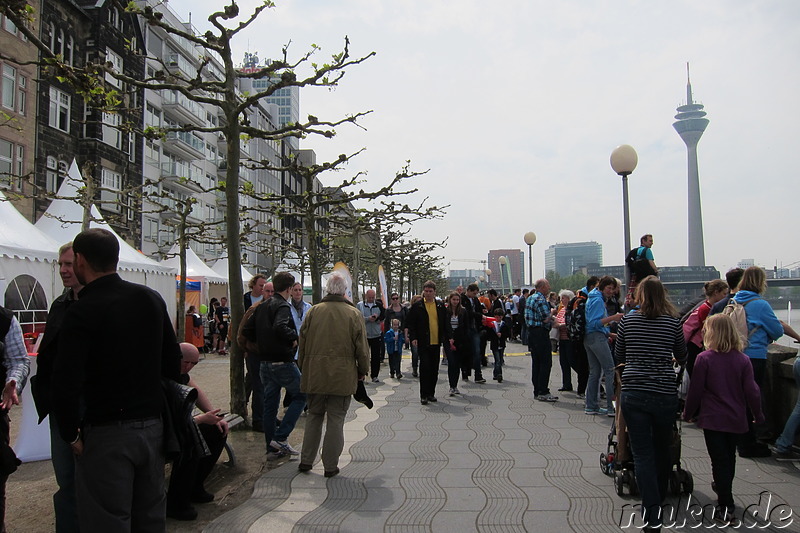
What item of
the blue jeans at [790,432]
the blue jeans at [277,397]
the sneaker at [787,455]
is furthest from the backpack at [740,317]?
the blue jeans at [277,397]

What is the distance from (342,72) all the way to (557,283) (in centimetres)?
10332

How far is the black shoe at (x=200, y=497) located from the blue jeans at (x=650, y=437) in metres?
3.27

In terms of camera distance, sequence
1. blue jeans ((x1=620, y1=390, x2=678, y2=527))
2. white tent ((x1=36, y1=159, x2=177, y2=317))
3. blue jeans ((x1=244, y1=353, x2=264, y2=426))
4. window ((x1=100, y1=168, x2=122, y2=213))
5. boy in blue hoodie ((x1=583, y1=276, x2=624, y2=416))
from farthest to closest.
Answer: window ((x1=100, y1=168, x2=122, y2=213)) < white tent ((x1=36, y1=159, x2=177, y2=317)) < boy in blue hoodie ((x1=583, y1=276, x2=624, y2=416)) < blue jeans ((x1=244, y1=353, x2=264, y2=426)) < blue jeans ((x1=620, y1=390, x2=678, y2=527))

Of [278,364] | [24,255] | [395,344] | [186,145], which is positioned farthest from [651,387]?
[186,145]

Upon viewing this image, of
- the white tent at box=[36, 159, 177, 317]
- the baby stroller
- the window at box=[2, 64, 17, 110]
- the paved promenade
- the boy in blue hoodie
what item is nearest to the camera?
the paved promenade

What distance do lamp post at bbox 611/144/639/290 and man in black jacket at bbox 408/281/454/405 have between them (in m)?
3.52

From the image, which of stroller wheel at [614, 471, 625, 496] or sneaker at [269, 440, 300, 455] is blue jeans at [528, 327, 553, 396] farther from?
stroller wheel at [614, 471, 625, 496]

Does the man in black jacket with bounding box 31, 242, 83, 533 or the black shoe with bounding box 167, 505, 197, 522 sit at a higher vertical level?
the man in black jacket with bounding box 31, 242, 83, 533

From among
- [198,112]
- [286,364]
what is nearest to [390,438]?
[286,364]

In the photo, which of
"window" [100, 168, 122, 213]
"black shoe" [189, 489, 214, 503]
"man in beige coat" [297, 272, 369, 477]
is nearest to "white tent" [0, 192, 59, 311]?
"man in beige coat" [297, 272, 369, 477]

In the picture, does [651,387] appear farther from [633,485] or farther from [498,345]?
[498,345]

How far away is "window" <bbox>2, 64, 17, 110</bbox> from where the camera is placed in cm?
2689

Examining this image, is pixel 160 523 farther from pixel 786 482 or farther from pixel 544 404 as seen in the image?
pixel 544 404

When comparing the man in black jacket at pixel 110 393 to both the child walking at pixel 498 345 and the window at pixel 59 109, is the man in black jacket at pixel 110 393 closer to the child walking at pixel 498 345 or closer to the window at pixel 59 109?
the child walking at pixel 498 345
